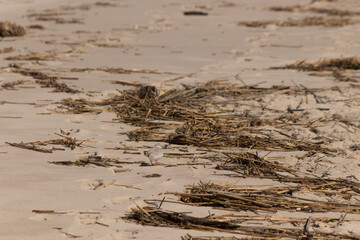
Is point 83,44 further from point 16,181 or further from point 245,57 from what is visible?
point 16,181

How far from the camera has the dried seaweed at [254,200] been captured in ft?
9.08

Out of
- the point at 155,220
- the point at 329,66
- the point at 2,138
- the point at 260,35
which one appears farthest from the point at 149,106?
the point at 260,35

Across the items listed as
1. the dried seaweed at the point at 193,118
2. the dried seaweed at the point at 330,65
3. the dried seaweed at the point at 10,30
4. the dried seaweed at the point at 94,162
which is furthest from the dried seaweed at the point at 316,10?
the dried seaweed at the point at 94,162

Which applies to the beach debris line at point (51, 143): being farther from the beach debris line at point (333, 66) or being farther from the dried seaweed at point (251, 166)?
the beach debris line at point (333, 66)

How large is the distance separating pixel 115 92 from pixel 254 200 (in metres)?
2.87

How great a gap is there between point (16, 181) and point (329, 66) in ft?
17.1

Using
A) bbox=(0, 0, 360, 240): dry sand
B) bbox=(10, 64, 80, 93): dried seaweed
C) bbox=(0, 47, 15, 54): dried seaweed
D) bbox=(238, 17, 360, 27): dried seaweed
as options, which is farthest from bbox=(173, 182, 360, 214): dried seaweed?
bbox=(238, 17, 360, 27): dried seaweed

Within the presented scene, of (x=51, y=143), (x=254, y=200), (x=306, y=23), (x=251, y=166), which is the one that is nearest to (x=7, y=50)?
(x=51, y=143)

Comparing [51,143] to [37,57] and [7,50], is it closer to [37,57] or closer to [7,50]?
[37,57]

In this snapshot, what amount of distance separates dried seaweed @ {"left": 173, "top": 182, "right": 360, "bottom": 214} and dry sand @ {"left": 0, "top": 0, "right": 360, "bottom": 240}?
101mm

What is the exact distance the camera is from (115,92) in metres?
5.34

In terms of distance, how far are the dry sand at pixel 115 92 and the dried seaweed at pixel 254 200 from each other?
10 cm

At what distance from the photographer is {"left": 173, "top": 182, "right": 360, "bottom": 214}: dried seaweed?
2.77 meters

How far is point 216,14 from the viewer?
14.5 m
